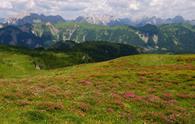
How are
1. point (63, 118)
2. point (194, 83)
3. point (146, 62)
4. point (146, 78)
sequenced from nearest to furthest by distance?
point (63, 118) < point (194, 83) < point (146, 78) < point (146, 62)

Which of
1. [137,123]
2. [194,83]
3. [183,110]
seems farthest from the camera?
[194,83]

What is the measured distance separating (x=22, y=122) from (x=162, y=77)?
37.4 m

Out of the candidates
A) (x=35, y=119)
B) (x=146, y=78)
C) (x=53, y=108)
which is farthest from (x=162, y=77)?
(x=35, y=119)

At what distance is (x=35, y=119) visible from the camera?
1947 centimetres

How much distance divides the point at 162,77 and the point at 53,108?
33.1 meters

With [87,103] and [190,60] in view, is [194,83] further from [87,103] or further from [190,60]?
[190,60]

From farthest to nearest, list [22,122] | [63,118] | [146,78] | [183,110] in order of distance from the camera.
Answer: [146,78] < [183,110] < [63,118] < [22,122]

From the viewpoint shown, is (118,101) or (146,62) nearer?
(118,101)

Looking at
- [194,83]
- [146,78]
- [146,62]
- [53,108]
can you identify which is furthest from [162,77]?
[146,62]

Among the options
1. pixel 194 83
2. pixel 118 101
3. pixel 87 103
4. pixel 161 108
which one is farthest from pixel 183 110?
pixel 194 83

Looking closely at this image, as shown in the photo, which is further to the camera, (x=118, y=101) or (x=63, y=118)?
(x=118, y=101)

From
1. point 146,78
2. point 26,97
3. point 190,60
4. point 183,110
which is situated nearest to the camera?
point 26,97

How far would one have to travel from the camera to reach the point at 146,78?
50.8m

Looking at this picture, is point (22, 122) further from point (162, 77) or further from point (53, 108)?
point (162, 77)
